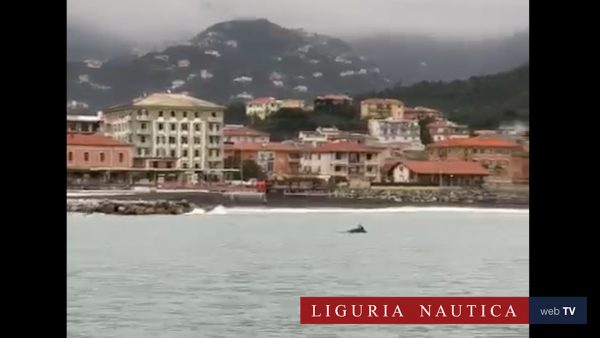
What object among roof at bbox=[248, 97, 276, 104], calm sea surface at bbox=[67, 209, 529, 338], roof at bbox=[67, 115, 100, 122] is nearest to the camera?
calm sea surface at bbox=[67, 209, 529, 338]

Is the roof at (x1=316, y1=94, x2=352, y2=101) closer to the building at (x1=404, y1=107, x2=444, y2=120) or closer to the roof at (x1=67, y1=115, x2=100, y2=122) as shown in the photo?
the building at (x1=404, y1=107, x2=444, y2=120)

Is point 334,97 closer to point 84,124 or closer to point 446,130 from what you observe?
point 446,130

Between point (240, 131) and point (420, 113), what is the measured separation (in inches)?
135

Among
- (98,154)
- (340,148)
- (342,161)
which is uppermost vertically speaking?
(340,148)

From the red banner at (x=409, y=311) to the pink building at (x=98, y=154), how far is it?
13.8 meters

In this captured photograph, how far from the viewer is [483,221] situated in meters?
15.6

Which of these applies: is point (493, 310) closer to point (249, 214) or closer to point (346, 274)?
point (346, 274)

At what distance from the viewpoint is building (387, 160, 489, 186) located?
1666 centimetres

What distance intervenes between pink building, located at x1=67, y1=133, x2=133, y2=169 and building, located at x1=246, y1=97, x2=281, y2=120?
289cm

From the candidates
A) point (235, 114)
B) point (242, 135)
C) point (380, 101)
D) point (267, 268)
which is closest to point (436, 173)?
point (380, 101)

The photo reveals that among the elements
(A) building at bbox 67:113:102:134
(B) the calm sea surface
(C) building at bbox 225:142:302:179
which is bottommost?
(B) the calm sea surface

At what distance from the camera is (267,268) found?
757 cm

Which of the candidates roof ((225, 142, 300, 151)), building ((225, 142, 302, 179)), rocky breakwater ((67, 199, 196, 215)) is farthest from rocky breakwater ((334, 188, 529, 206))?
rocky breakwater ((67, 199, 196, 215))
